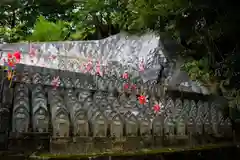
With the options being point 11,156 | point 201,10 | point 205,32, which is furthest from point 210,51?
point 11,156

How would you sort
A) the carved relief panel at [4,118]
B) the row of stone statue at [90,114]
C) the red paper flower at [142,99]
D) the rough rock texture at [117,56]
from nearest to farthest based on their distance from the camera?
the carved relief panel at [4,118]
the row of stone statue at [90,114]
the red paper flower at [142,99]
the rough rock texture at [117,56]

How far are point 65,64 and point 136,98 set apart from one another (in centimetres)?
160

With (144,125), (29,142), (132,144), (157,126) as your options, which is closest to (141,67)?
(157,126)

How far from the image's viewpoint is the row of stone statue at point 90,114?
1.64 metres

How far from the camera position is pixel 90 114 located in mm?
1860

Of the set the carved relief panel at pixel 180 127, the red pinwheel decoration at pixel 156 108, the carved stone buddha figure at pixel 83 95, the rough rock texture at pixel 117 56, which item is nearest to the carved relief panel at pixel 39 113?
the carved stone buddha figure at pixel 83 95

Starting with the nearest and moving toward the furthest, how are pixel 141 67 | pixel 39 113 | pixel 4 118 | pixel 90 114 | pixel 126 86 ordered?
pixel 4 118
pixel 39 113
pixel 90 114
pixel 126 86
pixel 141 67

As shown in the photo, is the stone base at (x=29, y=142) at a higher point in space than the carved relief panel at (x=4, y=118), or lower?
lower

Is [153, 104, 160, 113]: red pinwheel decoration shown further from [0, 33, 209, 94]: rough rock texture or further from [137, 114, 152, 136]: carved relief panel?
[0, 33, 209, 94]: rough rock texture

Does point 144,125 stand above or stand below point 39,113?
below

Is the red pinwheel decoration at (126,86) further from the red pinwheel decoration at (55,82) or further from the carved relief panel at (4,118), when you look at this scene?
the carved relief panel at (4,118)

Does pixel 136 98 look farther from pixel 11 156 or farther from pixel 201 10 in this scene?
pixel 201 10

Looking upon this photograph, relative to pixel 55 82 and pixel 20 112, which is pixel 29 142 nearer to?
pixel 20 112

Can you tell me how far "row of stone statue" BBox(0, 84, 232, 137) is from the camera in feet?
5.37
